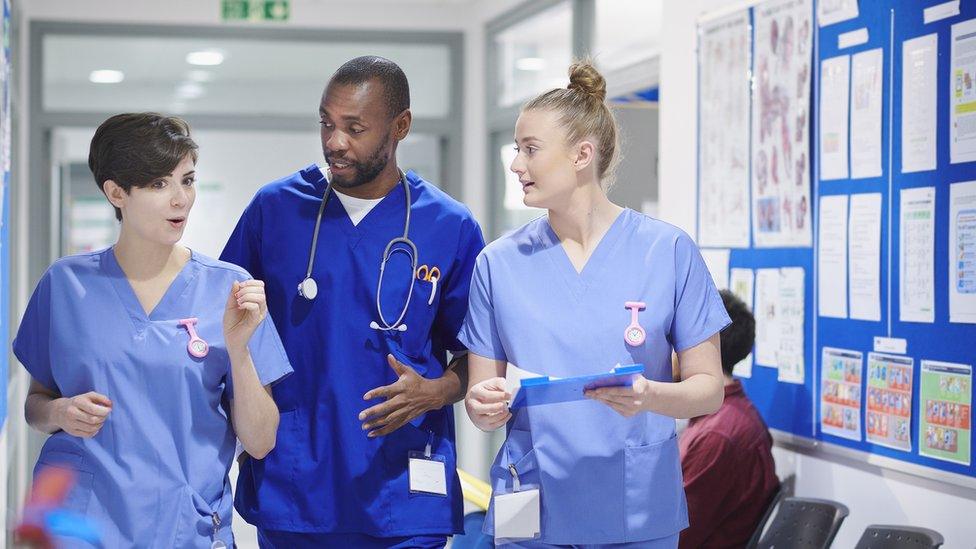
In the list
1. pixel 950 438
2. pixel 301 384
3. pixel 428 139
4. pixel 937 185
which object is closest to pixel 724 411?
pixel 950 438

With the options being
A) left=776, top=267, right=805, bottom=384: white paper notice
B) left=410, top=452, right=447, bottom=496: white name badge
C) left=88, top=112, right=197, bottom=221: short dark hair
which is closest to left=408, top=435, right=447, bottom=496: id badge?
left=410, top=452, right=447, bottom=496: white name badge

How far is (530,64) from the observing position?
6.05 meters

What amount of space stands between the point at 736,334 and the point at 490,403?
4.59 ft

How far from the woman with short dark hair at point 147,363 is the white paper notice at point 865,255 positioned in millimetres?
1651

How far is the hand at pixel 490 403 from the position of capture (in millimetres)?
1839

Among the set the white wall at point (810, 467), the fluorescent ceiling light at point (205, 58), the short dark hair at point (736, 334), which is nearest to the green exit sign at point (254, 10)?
the fluorescent ceiling light at point (205, 58)

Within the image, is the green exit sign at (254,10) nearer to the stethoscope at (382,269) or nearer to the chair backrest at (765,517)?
the chair backrest at (765,517)

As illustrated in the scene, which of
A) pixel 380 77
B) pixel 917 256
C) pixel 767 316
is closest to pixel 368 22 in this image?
pixel 767 316

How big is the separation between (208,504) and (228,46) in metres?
5.05

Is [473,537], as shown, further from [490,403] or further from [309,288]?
[490,403]

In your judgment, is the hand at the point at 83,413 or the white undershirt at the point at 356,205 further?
the white undershirt at the point at 356,205

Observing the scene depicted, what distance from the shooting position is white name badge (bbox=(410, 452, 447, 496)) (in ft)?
6.91

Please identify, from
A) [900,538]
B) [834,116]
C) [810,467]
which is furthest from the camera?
[810,467]

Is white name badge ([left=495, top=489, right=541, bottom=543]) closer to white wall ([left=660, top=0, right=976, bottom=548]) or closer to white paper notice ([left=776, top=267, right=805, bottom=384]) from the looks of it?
white wall ([left=660, top=0, right=976, bottom=548])
